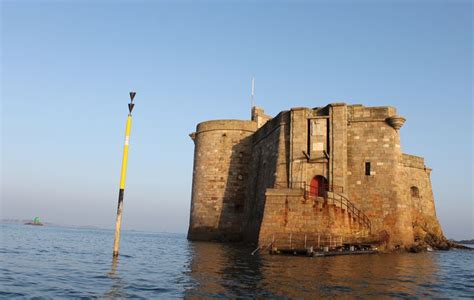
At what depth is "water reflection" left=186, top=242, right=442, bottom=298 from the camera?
10.6 metres

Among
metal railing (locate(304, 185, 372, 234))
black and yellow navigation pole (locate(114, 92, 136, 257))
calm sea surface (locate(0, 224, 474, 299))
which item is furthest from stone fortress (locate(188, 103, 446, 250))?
black and yellow navigation pole (locate(114, 92, 136, 257))

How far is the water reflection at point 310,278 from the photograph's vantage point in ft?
34.7

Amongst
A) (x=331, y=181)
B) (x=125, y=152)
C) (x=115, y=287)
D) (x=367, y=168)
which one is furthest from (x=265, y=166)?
(x=115, y=287)

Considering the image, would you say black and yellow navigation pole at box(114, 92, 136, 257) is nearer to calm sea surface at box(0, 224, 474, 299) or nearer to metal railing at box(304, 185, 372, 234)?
calm sea surface at box(0, 224, 474, 299)

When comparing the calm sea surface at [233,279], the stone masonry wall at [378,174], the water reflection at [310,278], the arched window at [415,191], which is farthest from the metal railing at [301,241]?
the arched window at [415,191]

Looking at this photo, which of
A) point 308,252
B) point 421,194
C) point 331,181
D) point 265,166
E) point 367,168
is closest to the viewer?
point 308,252

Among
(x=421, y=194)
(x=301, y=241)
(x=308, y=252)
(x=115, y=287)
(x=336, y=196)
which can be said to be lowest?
(x=115, y=287)

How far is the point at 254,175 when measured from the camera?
33.7 m

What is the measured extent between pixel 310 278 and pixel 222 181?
77.0 ft

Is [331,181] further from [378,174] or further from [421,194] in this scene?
[421,194]

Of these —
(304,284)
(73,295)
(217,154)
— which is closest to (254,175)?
(217,154)

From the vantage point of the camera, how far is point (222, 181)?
1414 inches

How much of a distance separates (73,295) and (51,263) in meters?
7.42

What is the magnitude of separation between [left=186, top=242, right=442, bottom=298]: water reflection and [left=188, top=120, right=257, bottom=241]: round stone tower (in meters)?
17.5
